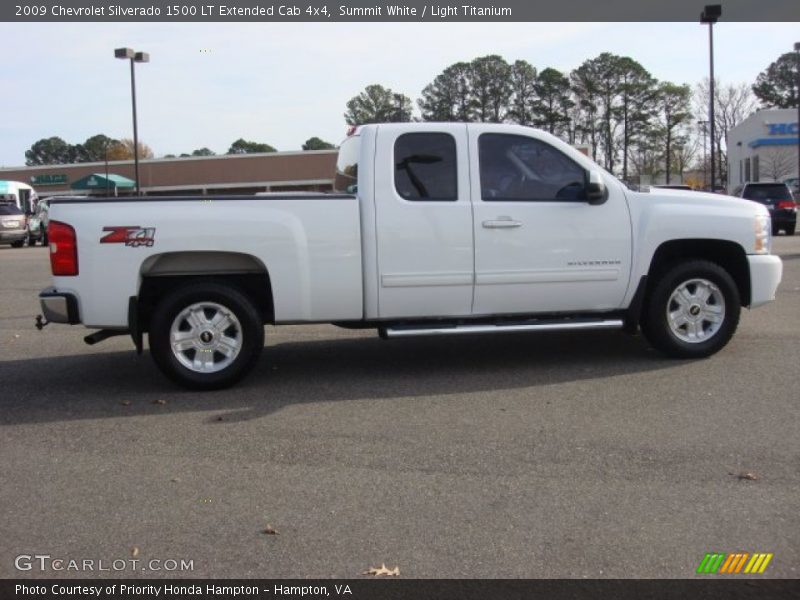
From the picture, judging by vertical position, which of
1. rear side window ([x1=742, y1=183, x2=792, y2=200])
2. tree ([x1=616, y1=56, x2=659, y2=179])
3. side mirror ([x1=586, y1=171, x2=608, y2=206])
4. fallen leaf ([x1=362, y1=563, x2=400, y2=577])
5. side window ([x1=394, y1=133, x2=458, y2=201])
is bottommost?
fallen leaf ([x1=362, y1=563, x2=400, y2=577])

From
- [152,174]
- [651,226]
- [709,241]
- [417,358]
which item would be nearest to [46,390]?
[417,358]

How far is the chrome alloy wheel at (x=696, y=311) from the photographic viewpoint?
732cm

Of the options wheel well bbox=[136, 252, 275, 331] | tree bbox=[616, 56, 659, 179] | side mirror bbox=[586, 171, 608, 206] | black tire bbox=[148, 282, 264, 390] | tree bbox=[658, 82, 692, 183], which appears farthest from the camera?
tree bbox=[658, 82, 692, 183]

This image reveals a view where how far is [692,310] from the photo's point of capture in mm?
7352

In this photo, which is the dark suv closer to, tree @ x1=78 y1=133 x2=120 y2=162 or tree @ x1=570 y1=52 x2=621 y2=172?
tree @ x1=570 y1=52 x2=621 y2=172

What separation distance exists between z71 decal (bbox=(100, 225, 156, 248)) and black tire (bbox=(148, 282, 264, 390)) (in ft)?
1.54

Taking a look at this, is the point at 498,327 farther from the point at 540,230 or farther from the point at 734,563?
the point at 734,563

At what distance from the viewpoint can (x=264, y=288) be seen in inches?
276

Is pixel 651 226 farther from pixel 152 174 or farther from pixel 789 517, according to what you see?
pixel 152 174

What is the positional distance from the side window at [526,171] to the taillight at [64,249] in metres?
3.23

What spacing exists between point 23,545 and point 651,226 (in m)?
5.35

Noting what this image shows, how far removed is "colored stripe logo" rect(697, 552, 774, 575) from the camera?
11.8 ft

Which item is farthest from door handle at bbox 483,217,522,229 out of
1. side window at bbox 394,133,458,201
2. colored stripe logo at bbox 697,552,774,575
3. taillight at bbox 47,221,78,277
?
colored stripe logo at bbox 697,552,774,575
